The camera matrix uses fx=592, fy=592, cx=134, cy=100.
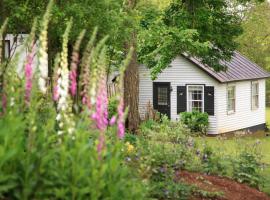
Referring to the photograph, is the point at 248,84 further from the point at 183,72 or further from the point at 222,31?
the point at 222,31

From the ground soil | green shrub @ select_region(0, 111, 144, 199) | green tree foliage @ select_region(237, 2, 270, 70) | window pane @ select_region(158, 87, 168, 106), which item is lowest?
the ground soil

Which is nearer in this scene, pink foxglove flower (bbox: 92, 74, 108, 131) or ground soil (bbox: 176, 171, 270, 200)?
pink foxglove flower (bbox: 92, 74, 108, 131)

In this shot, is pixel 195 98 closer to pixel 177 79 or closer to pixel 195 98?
pixel 195 98

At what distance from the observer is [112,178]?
17.4 feet

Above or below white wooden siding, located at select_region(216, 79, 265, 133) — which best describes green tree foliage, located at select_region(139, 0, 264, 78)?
above

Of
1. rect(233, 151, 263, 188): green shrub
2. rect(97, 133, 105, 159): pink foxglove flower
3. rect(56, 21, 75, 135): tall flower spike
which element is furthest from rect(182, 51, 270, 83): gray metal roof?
rect(97, 133, 105, 159): pink foxglove flower

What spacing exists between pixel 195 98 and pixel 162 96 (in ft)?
6.71

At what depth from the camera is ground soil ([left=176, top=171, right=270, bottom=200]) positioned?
9.12 m

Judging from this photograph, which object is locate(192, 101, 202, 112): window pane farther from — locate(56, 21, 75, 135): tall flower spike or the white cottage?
locate(56, 21, 75, 135): tall flower spike

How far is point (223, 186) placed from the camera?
9547 mm

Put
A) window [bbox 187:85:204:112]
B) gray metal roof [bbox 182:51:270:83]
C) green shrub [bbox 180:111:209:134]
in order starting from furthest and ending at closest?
window [bbox 187:85:204:112]
gray metal roof [bbox 182:51:270:83]
green shrub [bbox 180:111:209:134]

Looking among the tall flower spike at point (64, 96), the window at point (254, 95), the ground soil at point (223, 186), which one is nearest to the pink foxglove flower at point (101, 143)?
the tall flower spike at point (64, 96)

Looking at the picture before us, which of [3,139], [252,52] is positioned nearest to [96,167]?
[3,139]

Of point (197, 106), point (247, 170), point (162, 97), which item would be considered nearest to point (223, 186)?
point (247, 170)
